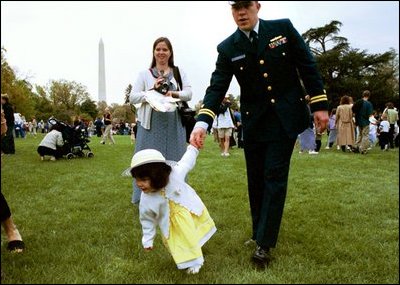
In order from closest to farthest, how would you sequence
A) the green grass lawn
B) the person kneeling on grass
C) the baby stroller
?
the green grass lawn < the person kneeling on grass < the baby stroller

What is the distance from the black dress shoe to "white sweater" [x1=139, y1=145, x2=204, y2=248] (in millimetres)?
552

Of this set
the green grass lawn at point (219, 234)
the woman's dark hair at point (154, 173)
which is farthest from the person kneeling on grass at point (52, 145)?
the woman's dark hair at point (154, 173)

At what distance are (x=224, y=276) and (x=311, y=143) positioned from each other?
11.5m

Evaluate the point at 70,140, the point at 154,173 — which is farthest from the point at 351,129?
the point at 154,173

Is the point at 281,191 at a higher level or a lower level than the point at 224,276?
higher

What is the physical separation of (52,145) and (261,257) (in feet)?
36.2

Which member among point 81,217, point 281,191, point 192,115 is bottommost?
point 81,217

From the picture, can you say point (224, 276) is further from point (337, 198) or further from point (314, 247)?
point (337, 198)

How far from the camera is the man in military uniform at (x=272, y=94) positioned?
385cm

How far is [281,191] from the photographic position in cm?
386

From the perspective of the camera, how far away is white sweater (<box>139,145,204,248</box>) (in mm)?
3637

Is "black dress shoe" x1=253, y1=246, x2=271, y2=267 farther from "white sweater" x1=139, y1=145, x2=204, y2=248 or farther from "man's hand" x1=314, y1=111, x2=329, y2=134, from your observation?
"man's hand" x1=314, y1=111, x2=329, y2=134

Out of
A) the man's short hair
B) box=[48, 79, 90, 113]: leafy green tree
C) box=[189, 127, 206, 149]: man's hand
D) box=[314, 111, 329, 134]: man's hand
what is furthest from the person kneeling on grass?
box=[48, 79, 90, 113]: leafy green tree

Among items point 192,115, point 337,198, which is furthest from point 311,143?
point 192,115
